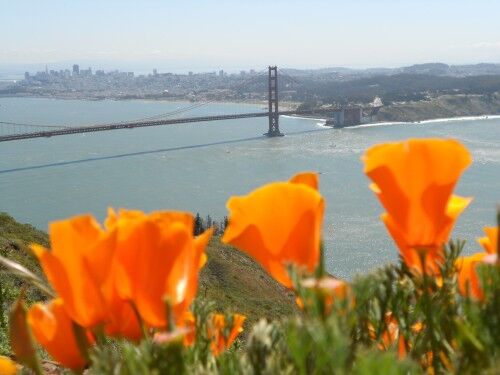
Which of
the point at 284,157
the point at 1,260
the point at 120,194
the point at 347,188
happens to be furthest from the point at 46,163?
the point at 1,260

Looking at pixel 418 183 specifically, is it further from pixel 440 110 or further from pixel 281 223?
pixel 440 110

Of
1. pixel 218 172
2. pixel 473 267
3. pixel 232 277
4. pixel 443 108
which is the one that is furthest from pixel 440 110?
pixel 473 267

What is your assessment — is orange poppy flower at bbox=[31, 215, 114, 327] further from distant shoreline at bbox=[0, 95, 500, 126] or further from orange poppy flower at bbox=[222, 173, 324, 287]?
distant shoreline at bbox=[0, 95, 500, 126]

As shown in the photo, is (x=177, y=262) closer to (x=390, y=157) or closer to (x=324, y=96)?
(x=390, y=157)

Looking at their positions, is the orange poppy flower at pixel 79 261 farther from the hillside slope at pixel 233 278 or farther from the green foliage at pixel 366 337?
the hillside slope at pixel 233 278

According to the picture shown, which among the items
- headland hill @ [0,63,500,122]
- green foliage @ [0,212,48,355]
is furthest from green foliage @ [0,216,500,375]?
headland hill @ [0,63,500,122]
